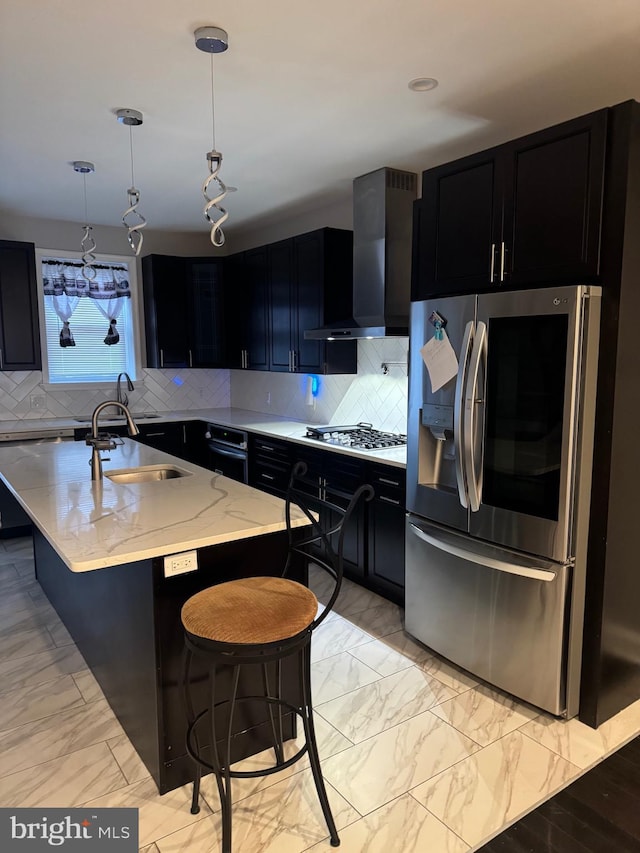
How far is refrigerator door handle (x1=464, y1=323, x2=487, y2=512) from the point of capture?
8.26 ft

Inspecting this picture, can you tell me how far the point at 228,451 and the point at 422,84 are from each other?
3302 mm

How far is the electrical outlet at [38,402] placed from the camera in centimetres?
530

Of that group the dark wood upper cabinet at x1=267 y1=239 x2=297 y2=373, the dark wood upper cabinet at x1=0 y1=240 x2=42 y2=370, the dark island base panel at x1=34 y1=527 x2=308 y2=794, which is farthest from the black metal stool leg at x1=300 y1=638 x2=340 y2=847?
the dark wood upper cabinet at x1=0 y1=240 x2=42 y2=370

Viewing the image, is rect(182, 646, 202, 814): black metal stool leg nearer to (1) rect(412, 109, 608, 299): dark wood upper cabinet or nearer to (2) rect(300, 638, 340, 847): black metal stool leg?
(2) rect(300, 638, 340, 847): black metal stool leg

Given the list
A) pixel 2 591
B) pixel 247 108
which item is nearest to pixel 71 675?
pixel 2 591

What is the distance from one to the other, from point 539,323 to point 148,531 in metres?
1.66

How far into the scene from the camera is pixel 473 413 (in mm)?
2543

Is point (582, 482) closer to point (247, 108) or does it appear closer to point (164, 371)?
point (247, 108)

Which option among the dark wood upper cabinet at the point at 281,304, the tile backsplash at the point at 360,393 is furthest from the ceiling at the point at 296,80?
the tile backsplash at the point at 360,393

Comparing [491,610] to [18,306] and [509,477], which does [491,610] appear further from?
[18,306]

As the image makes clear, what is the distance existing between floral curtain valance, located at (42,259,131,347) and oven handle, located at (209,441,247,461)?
1.43 metres

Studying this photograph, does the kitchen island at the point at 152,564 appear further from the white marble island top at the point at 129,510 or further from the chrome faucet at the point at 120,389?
the chrome faucet at the point at 120,389

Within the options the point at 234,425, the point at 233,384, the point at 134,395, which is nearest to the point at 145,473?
the point at 234,425

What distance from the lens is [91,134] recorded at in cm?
315
